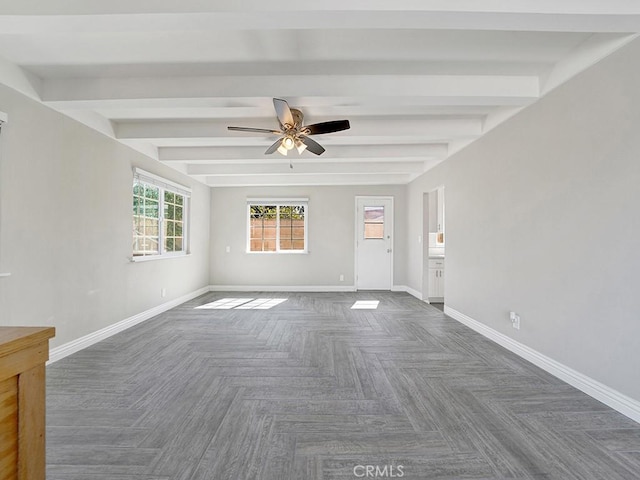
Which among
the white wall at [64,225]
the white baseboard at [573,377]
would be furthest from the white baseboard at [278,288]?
the white baseboard at [573,377]

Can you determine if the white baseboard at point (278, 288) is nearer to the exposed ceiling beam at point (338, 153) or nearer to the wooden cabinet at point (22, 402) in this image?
the exposed ceiling beam at point (338, 153)

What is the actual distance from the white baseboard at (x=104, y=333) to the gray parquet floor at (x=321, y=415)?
10cm

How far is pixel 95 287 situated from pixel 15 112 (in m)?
1.87

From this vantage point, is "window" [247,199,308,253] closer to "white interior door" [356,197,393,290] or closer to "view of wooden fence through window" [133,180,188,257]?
"white interior door" [356,197,393,290]

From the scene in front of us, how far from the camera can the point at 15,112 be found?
2691mm

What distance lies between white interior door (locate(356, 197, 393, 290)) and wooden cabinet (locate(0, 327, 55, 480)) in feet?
20.9

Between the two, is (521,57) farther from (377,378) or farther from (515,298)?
(377,378)

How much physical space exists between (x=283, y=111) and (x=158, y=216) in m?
3.17

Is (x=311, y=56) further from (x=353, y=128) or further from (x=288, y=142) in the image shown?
(x=353, y=128)

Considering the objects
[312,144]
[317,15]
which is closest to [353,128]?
[312,144]

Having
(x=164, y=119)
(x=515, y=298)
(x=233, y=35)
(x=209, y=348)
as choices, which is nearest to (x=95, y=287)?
(x=209, y=348)

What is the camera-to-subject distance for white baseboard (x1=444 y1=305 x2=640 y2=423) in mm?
2077

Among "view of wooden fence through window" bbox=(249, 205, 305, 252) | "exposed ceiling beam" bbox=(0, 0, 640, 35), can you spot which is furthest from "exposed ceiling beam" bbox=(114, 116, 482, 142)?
"view of wooden fence through window" bbox=(249, 205, 305, 252)

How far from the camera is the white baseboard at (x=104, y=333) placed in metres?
3.06
